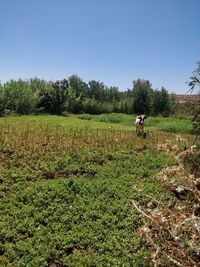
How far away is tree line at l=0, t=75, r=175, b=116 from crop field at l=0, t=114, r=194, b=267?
20295 mm

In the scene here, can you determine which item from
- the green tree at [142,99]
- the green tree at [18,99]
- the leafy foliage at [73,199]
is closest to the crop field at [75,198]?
the leafy foliage at [73,199]

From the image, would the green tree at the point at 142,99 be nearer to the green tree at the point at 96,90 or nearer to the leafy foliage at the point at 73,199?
the green tree at the point at 96,90

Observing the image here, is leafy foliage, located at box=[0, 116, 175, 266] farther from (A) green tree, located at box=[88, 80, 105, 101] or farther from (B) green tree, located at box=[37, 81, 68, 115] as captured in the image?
(A) green tree, located at box=[88, 80, 105, 101]

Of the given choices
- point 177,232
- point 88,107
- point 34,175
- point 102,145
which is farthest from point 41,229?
point 88,107

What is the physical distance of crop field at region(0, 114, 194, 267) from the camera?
7.69m

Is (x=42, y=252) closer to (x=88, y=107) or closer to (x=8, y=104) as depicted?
(x=8, y=104)

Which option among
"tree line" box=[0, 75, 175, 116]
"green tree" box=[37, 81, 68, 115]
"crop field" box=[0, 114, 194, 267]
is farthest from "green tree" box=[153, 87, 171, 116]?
"crop field" box=[0, 114, 194, 267]

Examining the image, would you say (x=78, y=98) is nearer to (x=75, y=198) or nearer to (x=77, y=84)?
(x=77, y=84)

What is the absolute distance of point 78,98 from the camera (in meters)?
46.1

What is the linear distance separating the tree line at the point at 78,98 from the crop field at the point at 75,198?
20.3 meters

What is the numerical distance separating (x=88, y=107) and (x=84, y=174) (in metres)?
35.8

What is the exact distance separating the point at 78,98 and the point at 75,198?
120 ft

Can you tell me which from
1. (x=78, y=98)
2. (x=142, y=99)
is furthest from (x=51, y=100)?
(x=142, y=99)

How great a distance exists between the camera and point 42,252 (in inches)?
300
